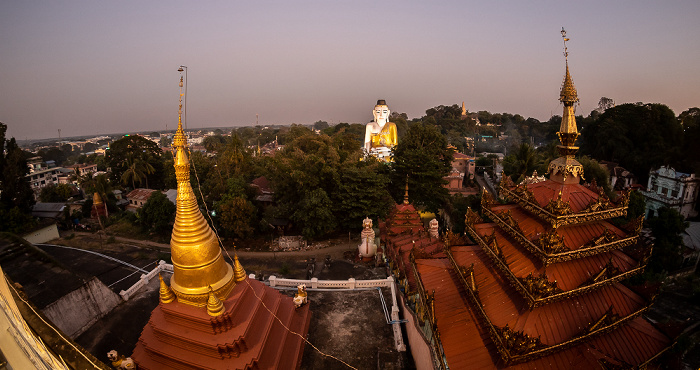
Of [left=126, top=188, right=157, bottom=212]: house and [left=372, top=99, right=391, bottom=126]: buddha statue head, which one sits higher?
[left=372, top=99, right=391, bottom=126]: buddha statue head

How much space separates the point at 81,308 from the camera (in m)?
11.2

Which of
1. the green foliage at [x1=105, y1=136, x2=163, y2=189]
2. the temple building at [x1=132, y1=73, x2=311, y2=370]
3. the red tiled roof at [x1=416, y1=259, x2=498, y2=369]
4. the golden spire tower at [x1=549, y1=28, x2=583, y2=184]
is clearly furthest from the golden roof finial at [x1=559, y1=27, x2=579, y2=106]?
the green foliage at [x1=105, y1=136, x2=163, y2=189]

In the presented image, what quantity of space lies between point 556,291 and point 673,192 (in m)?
29.4

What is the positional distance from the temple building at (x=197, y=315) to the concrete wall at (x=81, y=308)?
13.4 feet

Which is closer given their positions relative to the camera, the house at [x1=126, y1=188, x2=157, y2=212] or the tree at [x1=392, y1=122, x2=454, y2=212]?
the tree at [x1=392, y1=122, x2=454, y2=212]

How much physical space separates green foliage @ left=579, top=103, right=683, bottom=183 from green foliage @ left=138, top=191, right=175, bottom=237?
139ft

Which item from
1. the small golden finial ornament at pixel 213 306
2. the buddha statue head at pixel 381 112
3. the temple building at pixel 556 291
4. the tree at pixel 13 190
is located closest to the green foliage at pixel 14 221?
the tree at pixel 13 190

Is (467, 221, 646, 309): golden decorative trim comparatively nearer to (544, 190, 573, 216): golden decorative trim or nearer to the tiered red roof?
(544, 190, 573, 216): golden decorative trim

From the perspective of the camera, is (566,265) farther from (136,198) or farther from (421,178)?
(136,198)

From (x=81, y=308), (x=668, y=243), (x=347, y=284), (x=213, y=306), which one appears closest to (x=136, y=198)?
(x=81, y=308)

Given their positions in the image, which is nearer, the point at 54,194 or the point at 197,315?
the point at 197,315

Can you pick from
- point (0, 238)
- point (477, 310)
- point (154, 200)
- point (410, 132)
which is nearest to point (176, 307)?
point (477, 310)

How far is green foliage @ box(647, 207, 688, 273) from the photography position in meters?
17.6

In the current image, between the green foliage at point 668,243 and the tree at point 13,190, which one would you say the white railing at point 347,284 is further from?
the tree at point 13,190
